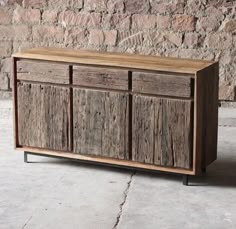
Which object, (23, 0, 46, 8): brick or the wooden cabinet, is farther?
(23, 0, 46, 8): brick

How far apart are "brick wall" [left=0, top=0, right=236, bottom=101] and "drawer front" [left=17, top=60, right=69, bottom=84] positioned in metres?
1.31

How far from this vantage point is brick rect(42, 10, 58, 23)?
247 inches

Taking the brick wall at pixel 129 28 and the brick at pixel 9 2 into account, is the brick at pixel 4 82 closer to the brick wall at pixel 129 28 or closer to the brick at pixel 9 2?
the brick wall at pixel 129 28

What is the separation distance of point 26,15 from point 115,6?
0.80 meters

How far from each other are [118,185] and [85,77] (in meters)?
0.75

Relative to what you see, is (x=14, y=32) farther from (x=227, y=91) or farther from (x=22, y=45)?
(x=227, y=91)

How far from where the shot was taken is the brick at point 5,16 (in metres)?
6.36

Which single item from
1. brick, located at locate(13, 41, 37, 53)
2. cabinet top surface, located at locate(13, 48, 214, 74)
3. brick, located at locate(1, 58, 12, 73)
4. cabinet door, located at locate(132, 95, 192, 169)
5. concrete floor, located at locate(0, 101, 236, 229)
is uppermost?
cabinet top surface, located at locate(13, 48, 214, 74)

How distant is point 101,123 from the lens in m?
4.84

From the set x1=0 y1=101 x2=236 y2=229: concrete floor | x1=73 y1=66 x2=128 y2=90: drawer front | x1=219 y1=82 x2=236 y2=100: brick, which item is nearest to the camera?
x1=0 y1=101 x2=236 y2=229: concrete floor

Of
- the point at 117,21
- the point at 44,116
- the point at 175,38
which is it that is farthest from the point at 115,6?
the point at 44,116

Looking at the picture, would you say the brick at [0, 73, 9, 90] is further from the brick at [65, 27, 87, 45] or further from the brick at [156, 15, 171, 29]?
the brick at [156, 15, 171, 29]

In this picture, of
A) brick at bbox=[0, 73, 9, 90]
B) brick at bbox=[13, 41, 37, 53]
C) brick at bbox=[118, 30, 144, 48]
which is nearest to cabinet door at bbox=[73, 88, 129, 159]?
brick at bbox=[118, 30, 144, 48]

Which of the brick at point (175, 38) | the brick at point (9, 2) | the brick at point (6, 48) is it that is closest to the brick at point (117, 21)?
the brick at point (175, 38)
